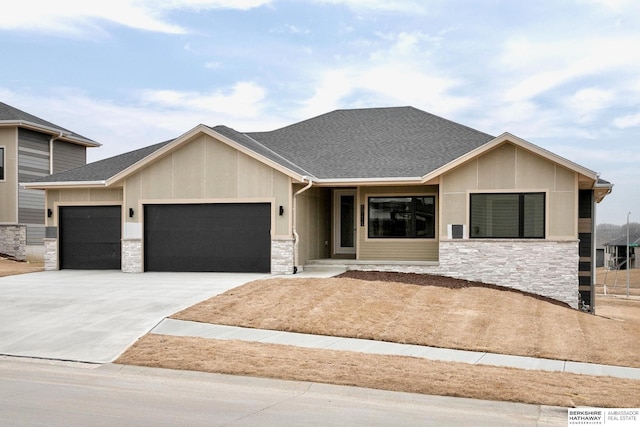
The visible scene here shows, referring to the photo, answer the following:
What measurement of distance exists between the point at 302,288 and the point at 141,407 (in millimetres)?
9349

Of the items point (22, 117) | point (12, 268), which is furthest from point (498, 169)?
point (22, 117)

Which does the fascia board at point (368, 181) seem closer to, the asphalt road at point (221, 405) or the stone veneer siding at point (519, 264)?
the stone veneer siding at point (519, 264)

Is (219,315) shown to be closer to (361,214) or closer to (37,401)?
(37,401)

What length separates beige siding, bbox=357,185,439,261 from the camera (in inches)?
856

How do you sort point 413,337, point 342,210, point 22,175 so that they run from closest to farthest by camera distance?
point 413,337 < point 342,210 < point 22,175

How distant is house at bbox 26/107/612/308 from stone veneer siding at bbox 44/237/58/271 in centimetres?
5

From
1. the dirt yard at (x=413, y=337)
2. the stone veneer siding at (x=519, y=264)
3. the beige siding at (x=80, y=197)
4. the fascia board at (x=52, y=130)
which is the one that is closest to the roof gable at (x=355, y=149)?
the beige siding at (x=80, y=197)

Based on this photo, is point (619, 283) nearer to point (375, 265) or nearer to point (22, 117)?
point (375, 265)

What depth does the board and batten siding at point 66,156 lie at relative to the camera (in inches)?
1345

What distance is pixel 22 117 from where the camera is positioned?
106 ft

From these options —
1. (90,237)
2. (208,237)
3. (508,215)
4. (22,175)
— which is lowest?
(90,237)

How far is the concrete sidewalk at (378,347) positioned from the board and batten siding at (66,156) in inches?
904

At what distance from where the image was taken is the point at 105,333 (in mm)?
13242

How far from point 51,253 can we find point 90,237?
159cm
